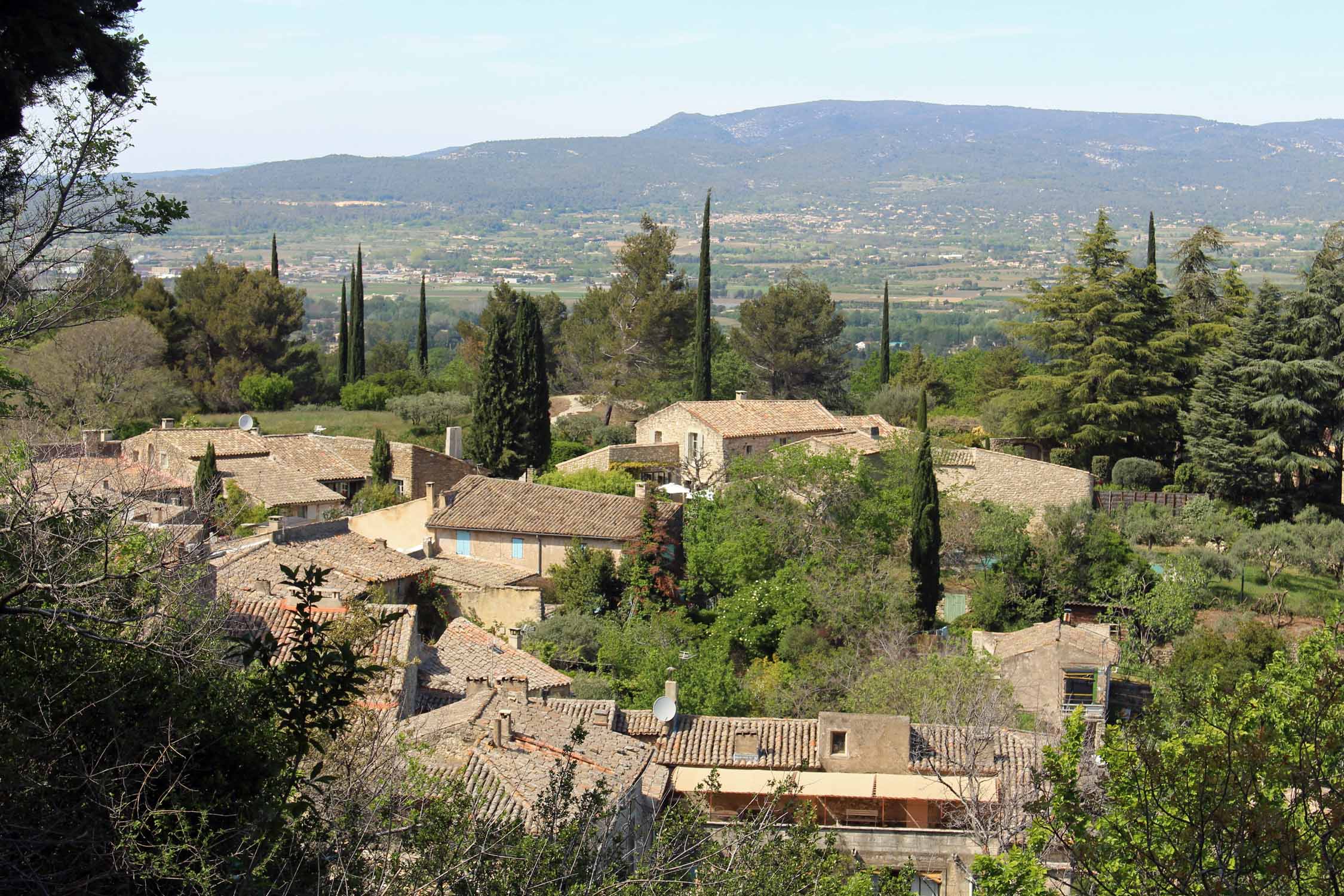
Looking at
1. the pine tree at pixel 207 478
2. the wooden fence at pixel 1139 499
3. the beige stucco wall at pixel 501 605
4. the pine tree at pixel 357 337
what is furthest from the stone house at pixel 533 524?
the pine tree at pixel 357 337

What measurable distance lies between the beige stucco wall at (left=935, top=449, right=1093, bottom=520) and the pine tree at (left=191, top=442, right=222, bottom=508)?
16.7 metres

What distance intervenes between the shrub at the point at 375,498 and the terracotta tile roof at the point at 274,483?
1.69ft

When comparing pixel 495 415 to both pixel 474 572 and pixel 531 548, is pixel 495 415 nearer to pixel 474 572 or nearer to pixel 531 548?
pixel 531 548

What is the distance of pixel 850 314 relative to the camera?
15750cm

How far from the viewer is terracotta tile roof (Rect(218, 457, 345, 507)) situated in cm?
3422

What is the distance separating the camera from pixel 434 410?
4600 cm

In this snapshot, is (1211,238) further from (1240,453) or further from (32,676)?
(32,676)

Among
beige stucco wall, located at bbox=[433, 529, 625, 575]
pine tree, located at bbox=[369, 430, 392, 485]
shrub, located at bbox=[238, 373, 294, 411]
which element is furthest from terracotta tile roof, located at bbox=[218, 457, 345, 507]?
shrub, located at bbox=[238, 373, 294, 411]

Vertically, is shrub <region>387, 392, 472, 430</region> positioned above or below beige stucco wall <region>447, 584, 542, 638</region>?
above

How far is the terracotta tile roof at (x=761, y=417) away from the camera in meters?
38.6

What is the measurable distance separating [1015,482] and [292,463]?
18.3 metres

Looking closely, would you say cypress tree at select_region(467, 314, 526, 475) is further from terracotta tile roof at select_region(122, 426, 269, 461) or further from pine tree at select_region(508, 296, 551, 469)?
terracotta tile roof at select_region(122, 426, 269, 461)

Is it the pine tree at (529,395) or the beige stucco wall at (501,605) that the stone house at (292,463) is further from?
the beige stucco wall at (501,605)

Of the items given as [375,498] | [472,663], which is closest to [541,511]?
[375,498]
